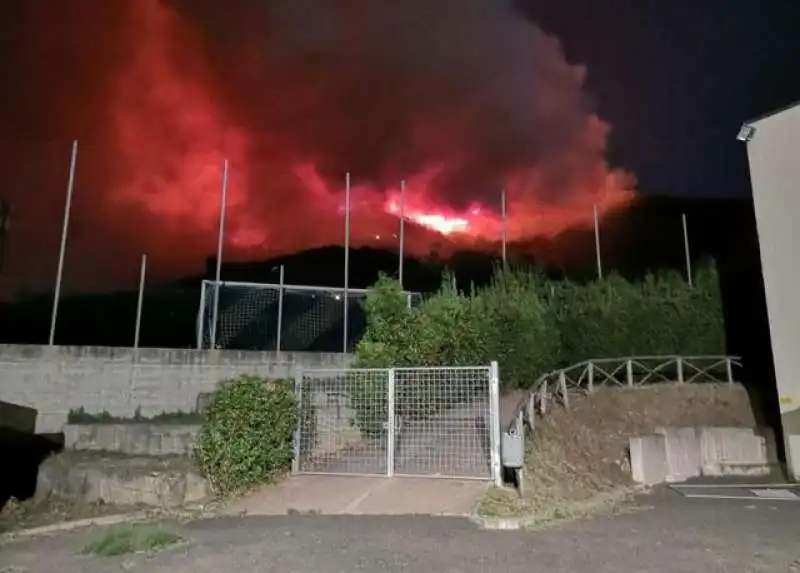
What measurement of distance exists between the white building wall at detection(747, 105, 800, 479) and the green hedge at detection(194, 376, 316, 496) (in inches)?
325

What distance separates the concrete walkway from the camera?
7.64m

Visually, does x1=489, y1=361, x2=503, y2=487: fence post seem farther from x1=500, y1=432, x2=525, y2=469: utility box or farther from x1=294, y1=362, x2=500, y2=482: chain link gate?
x1=500, y1=432, x2=525, y2=469: utility box

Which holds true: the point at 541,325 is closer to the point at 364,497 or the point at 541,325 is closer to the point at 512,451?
the point at 512,451

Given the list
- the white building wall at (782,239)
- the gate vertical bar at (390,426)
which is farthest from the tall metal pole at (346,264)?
the white building wall at (782,239)

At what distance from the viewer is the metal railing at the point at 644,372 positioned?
40.8 ft

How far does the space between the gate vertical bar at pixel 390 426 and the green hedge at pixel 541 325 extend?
9.91 feet

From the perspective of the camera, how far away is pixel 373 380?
970 cm

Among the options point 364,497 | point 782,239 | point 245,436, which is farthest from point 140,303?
point 782,239

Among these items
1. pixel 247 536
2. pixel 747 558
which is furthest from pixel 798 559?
pixel 247 536

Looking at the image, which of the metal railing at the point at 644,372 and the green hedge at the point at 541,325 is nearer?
the metal railing at the point at 644,372

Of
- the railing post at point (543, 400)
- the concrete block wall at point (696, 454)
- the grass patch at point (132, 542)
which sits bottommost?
the grass patch at point (132, 542)

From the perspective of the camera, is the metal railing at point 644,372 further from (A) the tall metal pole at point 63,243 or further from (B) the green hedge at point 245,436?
(A) the tall metal pole at point 63,243

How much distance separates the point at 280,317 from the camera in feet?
Answer: 43.7

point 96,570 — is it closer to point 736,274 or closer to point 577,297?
point 577,297
